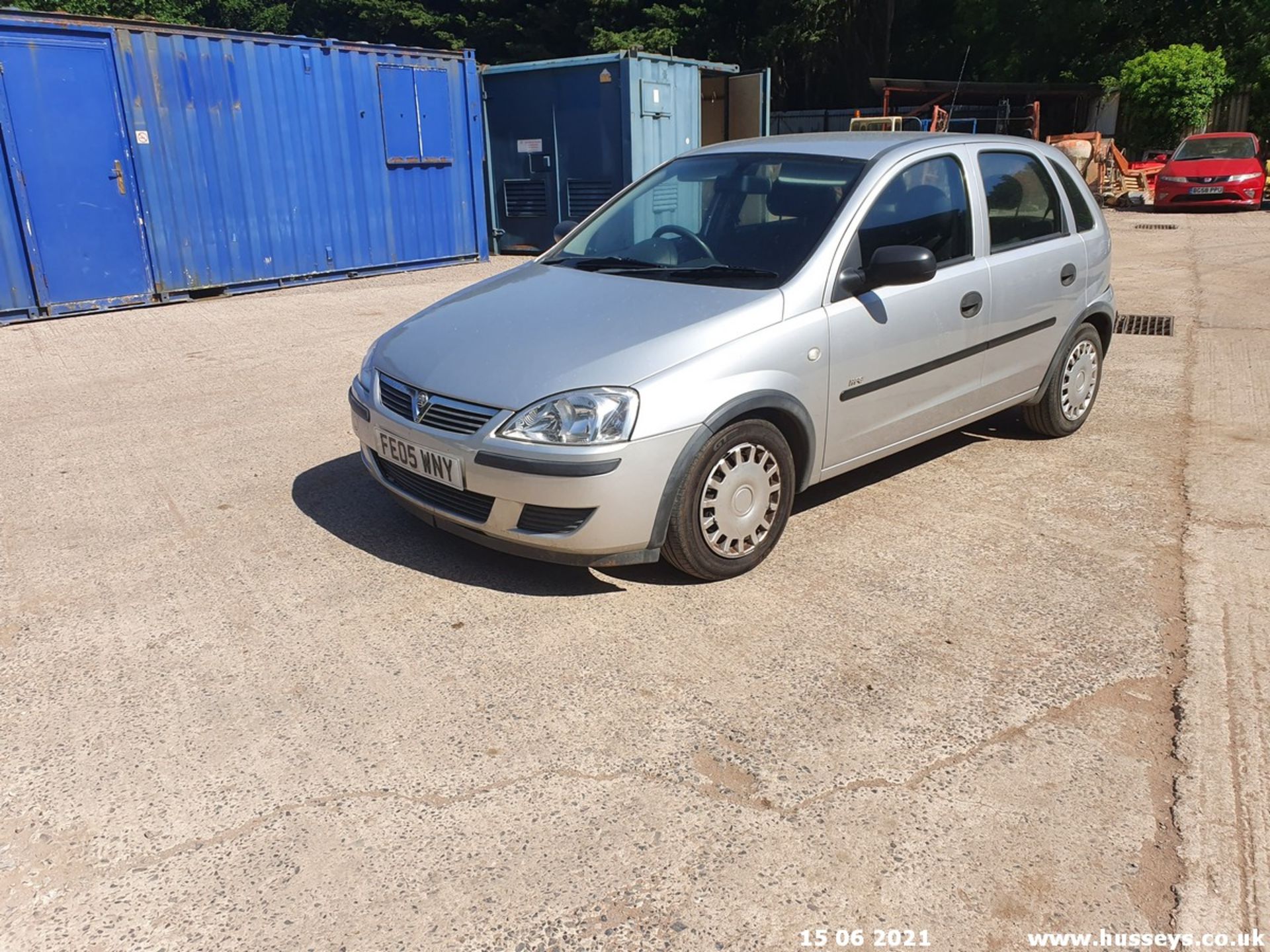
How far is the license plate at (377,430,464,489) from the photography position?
385 centimetres

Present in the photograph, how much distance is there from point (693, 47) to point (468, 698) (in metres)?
31.4

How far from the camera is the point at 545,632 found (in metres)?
3.70

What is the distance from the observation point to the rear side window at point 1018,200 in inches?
198

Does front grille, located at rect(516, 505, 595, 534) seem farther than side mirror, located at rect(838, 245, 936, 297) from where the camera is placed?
No

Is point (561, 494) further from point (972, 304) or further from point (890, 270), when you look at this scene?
point (972, 304)

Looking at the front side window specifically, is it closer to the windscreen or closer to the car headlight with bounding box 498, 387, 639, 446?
the car headlight with bounding box 498, 387, 639, 446

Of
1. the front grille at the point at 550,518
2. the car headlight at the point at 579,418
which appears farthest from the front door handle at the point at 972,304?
the front grille at the point at 550,518

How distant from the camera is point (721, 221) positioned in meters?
4.74

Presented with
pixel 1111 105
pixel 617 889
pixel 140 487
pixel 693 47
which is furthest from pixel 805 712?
pixel 693 47

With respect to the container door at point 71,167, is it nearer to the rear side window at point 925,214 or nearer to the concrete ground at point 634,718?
the concrete ground at point 634,718

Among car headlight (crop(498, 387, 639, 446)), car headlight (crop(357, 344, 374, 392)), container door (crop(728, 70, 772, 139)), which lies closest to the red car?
container door (crop(728, 70, 772, 139))

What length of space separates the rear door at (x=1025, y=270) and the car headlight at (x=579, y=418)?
225cm
